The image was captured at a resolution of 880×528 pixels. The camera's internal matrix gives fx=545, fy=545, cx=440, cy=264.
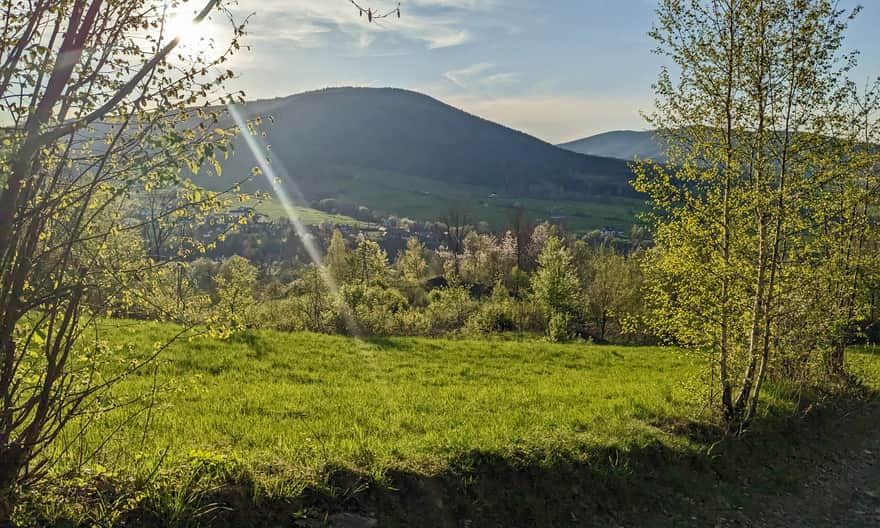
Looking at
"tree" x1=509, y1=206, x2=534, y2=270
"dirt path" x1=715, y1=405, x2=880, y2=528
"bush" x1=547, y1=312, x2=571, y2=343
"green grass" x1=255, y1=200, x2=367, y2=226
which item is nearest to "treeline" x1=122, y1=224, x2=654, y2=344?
"bush" x1=547, y1=312, x2=571, y2=343

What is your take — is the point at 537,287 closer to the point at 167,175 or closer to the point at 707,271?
the point at 707,271

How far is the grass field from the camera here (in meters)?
6.87

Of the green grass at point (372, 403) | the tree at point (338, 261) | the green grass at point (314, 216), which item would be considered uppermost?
the green grass at point (314, 216)

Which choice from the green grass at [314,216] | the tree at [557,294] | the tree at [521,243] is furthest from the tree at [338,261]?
the green grass at [314,216]

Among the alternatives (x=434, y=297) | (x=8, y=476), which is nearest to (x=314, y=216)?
(x=434, y=297)

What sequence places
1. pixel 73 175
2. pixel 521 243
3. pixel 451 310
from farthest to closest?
1. pixel 521 243
2. pixel 451 310
3. pixel 73 175

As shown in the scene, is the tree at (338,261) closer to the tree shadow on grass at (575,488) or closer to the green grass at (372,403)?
the green grass at (372,403)

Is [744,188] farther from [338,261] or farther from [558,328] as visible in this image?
[338,261]

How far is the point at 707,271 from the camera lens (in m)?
11.3

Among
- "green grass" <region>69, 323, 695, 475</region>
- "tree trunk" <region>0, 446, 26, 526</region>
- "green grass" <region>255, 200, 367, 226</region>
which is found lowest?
"green grass" <region>69, 323, 695, 475</region>

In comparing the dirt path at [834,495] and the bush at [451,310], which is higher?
the dirt path at [834,495]

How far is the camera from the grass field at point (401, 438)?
687 cm

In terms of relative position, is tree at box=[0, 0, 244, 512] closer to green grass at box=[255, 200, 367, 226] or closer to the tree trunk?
the tree trunk

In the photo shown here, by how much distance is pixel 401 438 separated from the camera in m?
9.26
